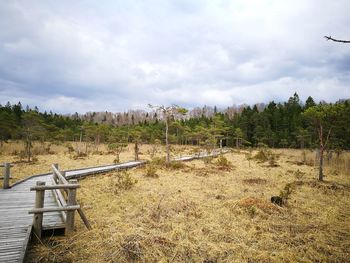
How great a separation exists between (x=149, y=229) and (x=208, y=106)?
19593 cm

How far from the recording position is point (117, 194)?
11.2 metres

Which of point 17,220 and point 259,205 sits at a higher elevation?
point 17,220

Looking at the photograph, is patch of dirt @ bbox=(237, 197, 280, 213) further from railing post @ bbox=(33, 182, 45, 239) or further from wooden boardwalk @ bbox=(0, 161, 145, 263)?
railing post @ bbox=(33, 182, 45, 239)

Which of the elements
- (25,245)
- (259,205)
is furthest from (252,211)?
(25,245)

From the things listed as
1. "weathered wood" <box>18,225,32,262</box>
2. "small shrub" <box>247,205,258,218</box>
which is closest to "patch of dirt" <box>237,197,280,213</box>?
"small shrub" <box>247,205,258,218</box>

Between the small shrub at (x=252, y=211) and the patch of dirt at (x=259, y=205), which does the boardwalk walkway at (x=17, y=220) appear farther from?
the patch of dirt at (x=259, y=205)

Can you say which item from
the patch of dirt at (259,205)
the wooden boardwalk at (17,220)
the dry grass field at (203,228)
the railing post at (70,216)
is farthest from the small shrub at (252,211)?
the wooden boardwalk at (17,220)

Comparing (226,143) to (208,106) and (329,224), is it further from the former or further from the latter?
(208,106)

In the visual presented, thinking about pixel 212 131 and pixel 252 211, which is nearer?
A: pixel 252 211

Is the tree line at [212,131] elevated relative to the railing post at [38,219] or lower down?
elevated

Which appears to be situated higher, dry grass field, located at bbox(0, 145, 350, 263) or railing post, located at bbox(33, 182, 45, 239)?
railing post, located at bbox(33, 182, 45, 239)

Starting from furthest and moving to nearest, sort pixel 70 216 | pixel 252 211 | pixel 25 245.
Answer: pixel 252 211
pixel 70 216
pixel 25 245

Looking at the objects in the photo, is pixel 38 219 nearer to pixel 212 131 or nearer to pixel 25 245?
pixel 25 245

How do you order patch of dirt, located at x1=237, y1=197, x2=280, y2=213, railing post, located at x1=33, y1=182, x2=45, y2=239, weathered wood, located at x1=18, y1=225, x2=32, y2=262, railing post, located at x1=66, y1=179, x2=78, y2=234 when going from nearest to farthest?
weathered wood, located at x1=18, y1=225, x2=32, y2=262
railing post, located at x1=33, y1=182, x2=45, y2=239
railing post, located at x1=66, y1=179, x2=78, y2=234
patch of dirt, located at x1=237, y1=197, x2=280, y2=213
